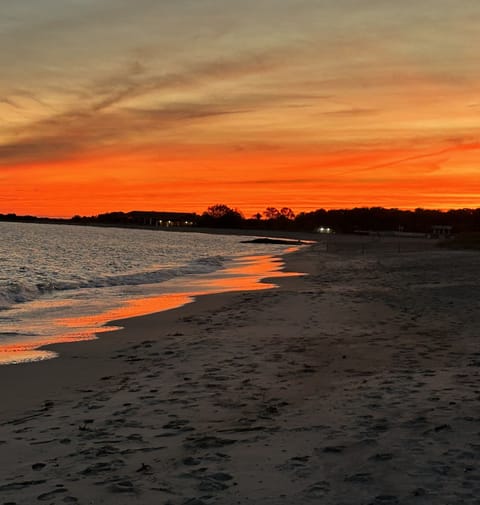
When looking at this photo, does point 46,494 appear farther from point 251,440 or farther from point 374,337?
point 374,337

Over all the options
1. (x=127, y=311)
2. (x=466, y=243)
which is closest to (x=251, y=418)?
(x=127, y=311)

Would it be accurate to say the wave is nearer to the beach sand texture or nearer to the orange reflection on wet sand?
the orange reflection on wet sand

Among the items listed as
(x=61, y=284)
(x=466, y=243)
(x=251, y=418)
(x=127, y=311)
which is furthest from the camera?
(x=466, y=243)

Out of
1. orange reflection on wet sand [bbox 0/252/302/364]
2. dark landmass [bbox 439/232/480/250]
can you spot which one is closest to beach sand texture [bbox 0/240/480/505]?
orange reflection on wet sand [bbox 0/252/302/364]

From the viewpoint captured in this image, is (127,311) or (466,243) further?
(466,243)

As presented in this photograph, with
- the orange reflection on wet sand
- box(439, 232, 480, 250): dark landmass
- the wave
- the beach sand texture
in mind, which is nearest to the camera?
the beach sand texture

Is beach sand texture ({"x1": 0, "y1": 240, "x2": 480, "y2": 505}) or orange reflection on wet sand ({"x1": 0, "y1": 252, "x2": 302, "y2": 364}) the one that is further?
orange reflection on wet sand ({"x1": 0, "y1": 252, "x2": 302, "y2": 364})

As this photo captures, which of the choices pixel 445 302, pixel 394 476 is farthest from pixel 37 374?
pixel 445 302

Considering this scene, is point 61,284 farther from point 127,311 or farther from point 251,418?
point 251,418

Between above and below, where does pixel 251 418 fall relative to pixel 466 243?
below

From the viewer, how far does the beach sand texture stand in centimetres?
500

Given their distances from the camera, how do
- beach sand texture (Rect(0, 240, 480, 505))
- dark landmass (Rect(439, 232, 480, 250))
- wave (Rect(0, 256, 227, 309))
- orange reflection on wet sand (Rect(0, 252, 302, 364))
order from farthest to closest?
dark landmass (Rect(439, 232, 480, 250)) < wave (Rect(0, 256, 227, 309)) < orange reflection on wet sand (Rect(0, 252, 302, 364)) < beach sand texture (Rect(0, 240, 480, 505))

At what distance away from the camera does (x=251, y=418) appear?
7.06 meters

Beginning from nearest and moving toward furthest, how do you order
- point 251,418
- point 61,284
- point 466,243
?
point 251,418, point 61,284, point 466,243
